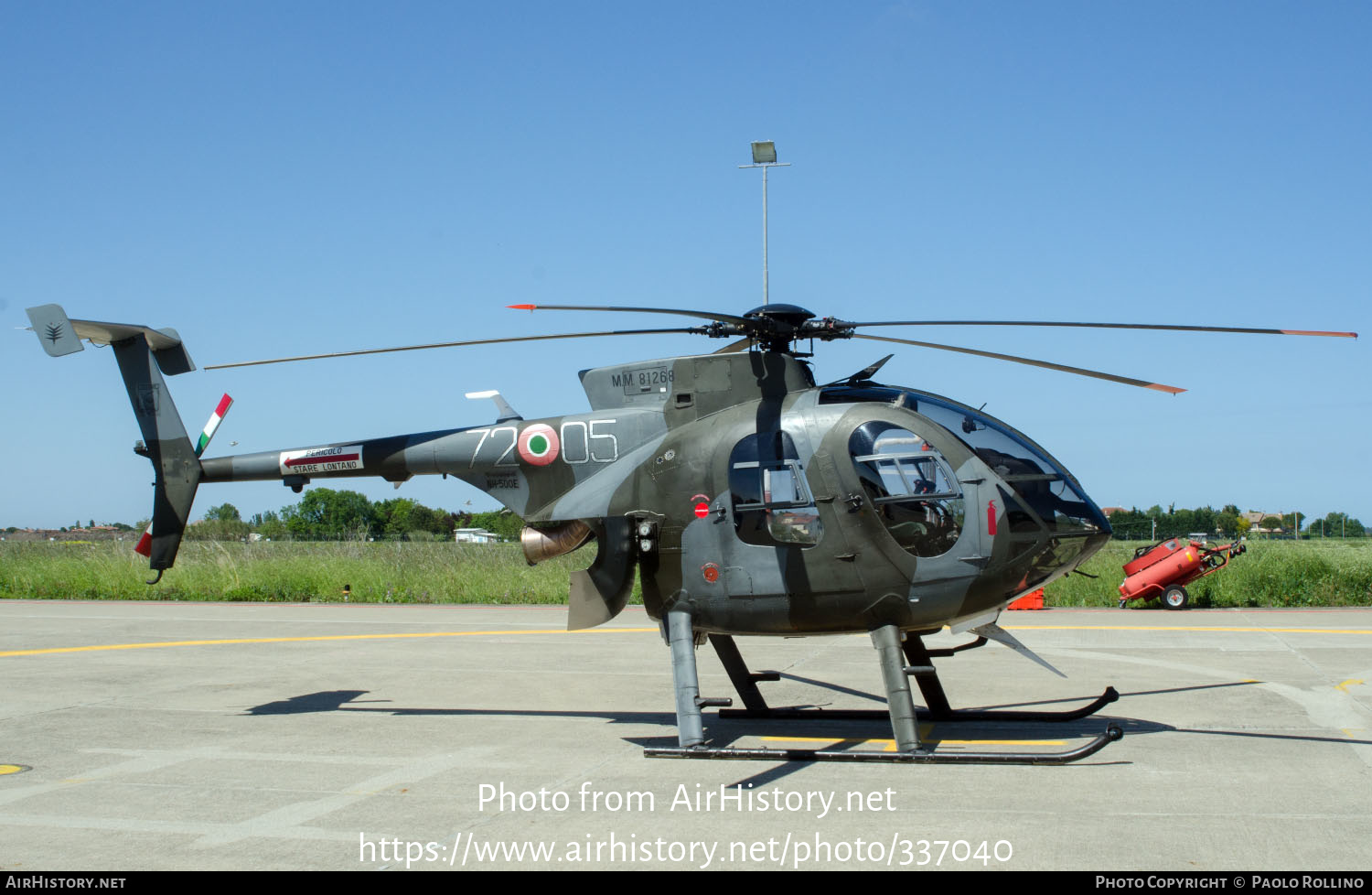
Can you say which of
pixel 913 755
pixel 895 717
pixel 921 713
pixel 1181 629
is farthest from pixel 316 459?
pixel 1181 629

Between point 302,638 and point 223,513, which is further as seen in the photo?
point 223,513

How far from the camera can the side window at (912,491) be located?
27.9ft

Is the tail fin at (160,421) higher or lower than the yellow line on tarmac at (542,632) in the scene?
higher

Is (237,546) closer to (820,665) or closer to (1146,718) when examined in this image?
(820,665)

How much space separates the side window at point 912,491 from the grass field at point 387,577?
14.9 metres

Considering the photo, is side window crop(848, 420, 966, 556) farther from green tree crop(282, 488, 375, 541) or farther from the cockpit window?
green tree crop(282, 488, 375, 541)

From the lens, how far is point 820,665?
551 inches

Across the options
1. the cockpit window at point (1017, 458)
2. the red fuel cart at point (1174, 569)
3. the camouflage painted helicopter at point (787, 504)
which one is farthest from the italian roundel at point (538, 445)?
the red fuel cart at point (1174, 569)

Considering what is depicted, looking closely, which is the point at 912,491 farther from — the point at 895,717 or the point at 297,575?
the point at 297,575

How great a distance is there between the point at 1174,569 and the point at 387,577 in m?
18.3

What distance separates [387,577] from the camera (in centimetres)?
2645

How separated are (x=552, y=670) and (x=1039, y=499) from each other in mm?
7526

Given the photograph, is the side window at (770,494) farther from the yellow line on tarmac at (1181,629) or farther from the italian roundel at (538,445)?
the yellow line on tarmac at (1181,629)
